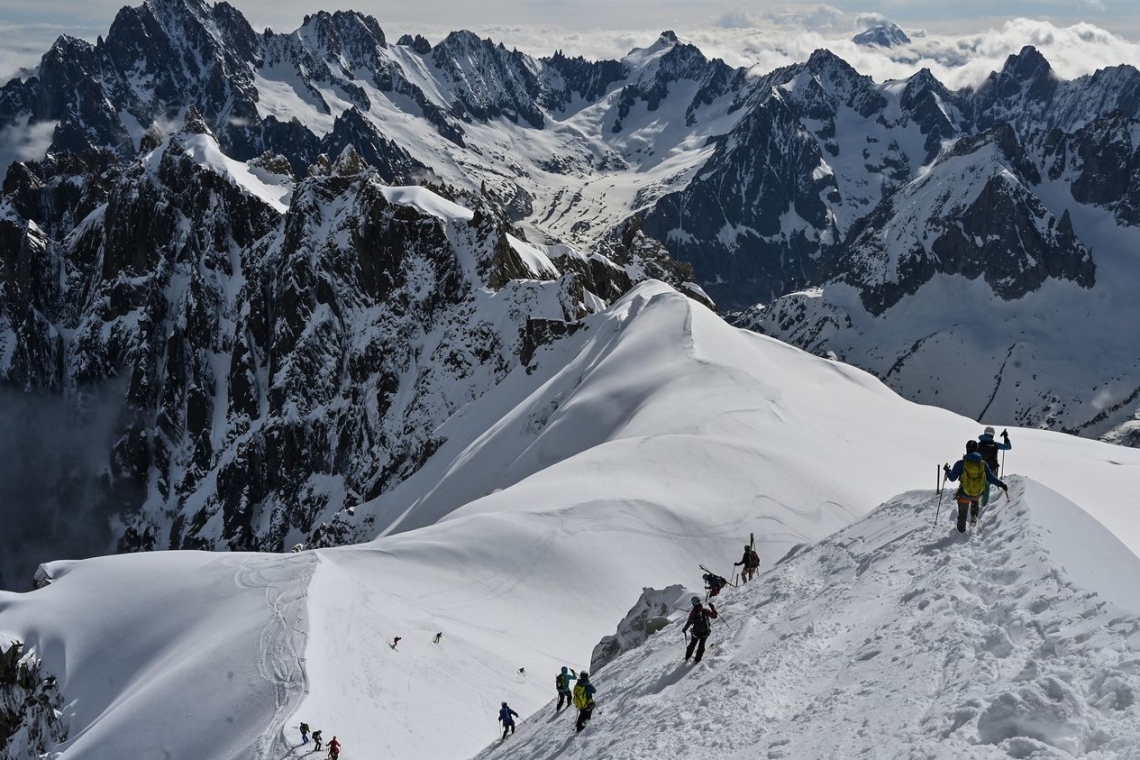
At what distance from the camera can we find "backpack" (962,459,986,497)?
2233cm

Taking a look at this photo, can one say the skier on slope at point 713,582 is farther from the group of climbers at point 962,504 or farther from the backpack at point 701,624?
the backpack at point 701,624

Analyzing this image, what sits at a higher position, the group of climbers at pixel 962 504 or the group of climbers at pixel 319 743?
the group of climbers at pixel 962 504

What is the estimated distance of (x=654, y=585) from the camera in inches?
1887

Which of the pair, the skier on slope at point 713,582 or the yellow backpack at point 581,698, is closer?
the yellow backpack at point 581,698

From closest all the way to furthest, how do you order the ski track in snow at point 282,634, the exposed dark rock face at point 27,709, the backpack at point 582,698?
1. the backpack at point 582,698
2. the ski track in snow at point 282,634
3. the exposed dark rock face at point 27,709

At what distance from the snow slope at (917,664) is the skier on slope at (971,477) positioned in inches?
30.4

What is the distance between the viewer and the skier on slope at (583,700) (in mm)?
23719

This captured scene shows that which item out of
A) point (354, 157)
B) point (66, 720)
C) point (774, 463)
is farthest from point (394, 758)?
point (354, 157)

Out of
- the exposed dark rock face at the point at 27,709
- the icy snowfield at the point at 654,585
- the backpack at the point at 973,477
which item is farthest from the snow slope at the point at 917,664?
the exposed dark rock face at the point at 27,709

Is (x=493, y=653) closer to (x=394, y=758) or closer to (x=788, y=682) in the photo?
(x=394, y=758)

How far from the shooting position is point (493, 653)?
42.7 meters

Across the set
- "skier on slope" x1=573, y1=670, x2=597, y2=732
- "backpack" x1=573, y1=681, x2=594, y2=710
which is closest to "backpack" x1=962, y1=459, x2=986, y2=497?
"skier on slope" x1=573, y1=670, x2=597, y2=732

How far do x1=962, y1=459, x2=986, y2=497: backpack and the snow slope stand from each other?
3.54 feet

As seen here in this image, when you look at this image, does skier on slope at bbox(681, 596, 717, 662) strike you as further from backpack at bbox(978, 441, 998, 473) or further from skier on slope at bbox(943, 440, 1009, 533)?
backpack at bbox(978, 441, 998, 473)
